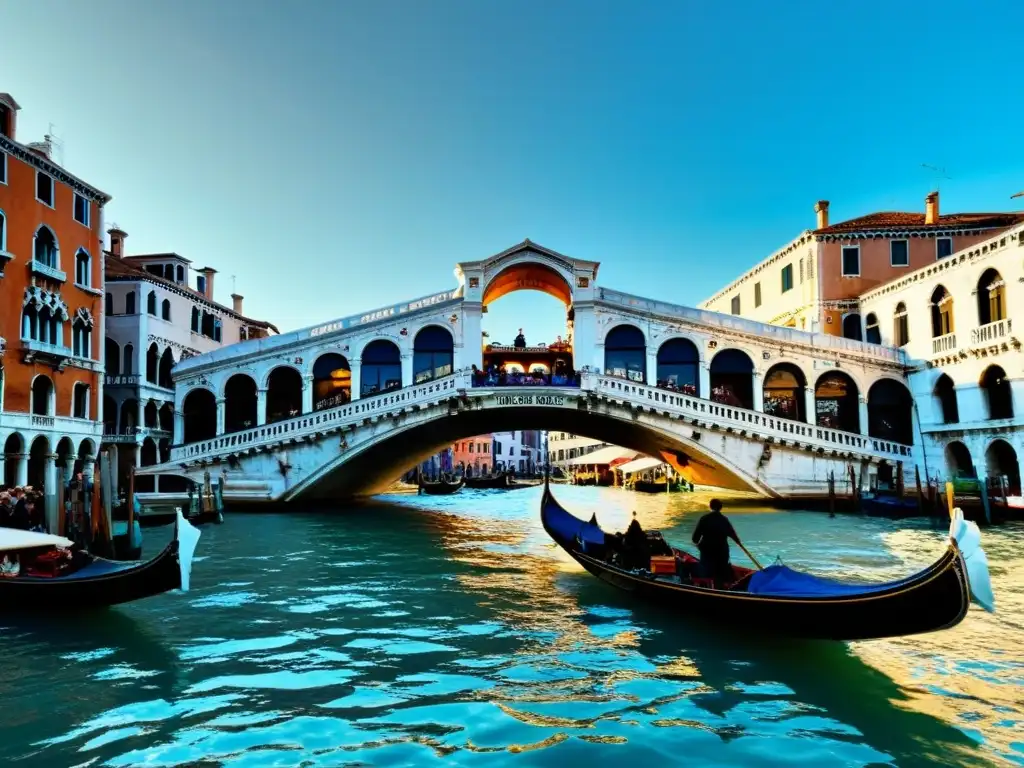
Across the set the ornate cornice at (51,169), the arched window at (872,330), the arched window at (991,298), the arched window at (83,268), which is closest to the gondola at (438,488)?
the arched window at (83,268)

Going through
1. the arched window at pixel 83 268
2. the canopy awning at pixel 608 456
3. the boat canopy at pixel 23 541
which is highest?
the arched window at pixel 83 268

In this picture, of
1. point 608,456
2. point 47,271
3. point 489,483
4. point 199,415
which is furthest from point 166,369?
point 608,456

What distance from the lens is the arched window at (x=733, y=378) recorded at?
782 inches

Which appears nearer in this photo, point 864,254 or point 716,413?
point 716,413

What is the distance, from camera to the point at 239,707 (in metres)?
4.53

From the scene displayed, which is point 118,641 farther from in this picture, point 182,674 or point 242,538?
point 242,538

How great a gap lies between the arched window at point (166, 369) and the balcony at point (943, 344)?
66.0 ft

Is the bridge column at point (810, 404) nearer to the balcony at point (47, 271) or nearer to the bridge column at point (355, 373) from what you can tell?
the bridge column at point (355, 373)

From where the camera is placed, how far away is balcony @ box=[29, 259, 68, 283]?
53.8 feet

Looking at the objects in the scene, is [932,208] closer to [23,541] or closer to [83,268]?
[83,268]

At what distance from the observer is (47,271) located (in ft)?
54.9

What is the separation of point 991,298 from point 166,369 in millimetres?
21106

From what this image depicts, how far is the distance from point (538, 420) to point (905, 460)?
8.93 meters

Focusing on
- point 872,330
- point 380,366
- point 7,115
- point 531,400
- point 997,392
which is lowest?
point 997,392
